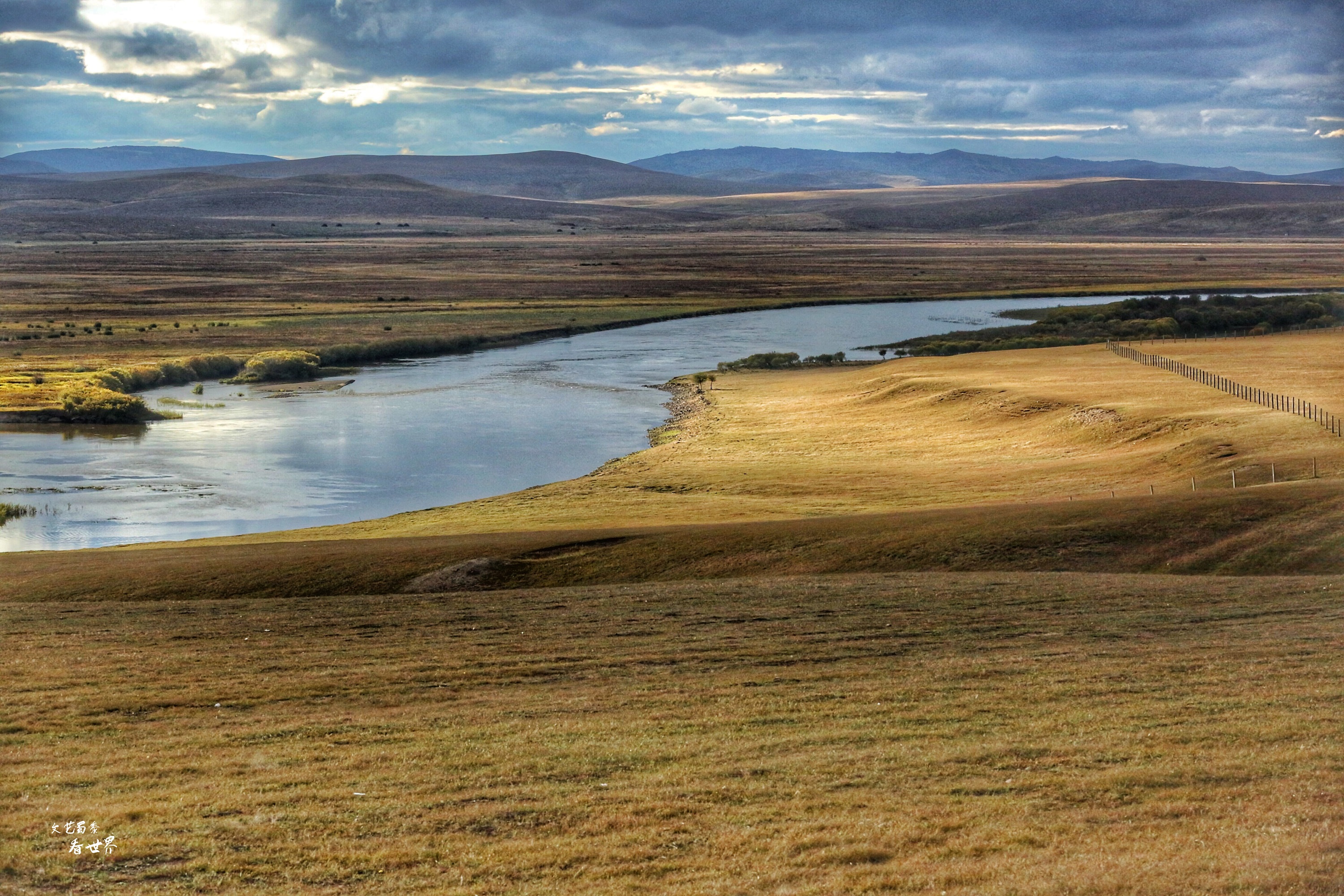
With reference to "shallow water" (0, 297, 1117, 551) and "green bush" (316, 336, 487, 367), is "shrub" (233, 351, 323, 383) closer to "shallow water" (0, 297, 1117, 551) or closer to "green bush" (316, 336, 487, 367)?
"shallow water" (0, 297, 1117, 551)

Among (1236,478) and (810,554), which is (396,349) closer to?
(1236,478)

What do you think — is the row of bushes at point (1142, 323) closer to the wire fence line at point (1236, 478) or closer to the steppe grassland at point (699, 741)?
the wire fence line at point (1236, 478)

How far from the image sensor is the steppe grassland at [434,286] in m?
89.8

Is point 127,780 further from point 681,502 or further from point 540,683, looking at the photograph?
point 681,502

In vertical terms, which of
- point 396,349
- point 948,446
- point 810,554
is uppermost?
point 396,349

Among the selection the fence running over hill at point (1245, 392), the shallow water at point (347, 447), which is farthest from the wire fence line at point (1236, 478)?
the shallow water at point (347, 447)

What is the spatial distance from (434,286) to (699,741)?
12543cm

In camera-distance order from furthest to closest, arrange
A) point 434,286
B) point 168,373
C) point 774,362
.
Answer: point 434,286
point 774,362
point 168,373

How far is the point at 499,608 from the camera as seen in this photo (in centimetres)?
2056

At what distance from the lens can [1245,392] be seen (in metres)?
50.0

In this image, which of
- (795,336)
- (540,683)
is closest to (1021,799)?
(540,683)

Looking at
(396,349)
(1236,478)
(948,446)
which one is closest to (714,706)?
(1236,478)

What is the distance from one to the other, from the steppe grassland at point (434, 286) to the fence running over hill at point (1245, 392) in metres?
50.6

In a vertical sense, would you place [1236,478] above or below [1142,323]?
below
